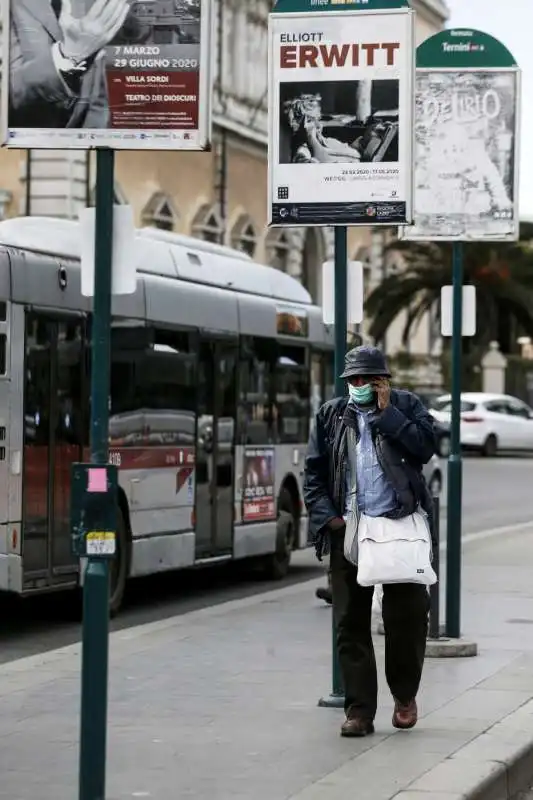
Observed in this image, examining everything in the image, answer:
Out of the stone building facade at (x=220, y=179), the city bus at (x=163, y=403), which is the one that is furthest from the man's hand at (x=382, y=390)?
the stone building facade at (x=220, y=179)

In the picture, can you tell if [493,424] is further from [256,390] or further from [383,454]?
[383,454]

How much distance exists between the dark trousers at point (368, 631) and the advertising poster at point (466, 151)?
3.95m

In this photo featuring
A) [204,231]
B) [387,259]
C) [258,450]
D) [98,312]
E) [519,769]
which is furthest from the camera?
[387,259]

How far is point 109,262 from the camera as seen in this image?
7180 millimetres

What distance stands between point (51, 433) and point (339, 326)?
14.9 ft

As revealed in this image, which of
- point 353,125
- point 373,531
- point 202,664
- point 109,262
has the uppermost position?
point 353,125

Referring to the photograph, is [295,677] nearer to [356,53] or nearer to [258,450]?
[356,53]

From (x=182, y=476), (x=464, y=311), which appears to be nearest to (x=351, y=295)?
(x=464, y=311)

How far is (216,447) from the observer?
672 inches

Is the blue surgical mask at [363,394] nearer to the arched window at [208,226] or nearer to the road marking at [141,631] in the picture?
the road marking at [141,631]

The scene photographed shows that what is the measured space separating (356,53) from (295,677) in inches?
142

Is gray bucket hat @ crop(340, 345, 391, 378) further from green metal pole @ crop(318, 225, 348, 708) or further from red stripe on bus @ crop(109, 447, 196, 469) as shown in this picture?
red stripe on bus @ crop(109, 447, 196, 469)

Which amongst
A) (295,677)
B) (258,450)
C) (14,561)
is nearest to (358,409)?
(295,677)

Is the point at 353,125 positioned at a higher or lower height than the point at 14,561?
higher
